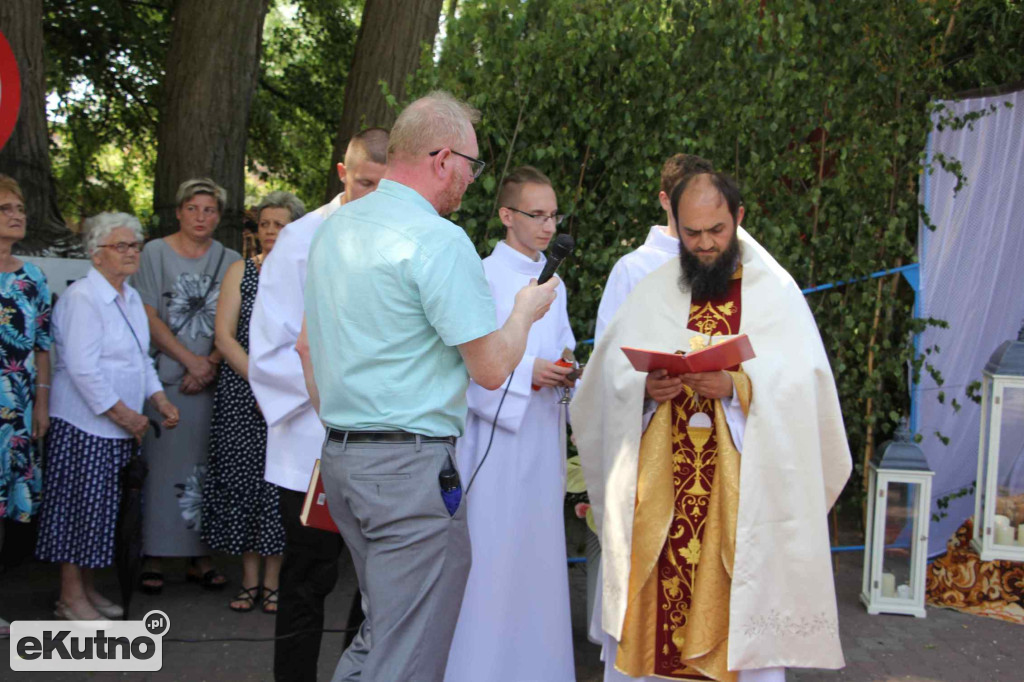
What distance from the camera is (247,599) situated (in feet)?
17.4

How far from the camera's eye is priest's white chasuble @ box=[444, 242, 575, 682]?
4.06m

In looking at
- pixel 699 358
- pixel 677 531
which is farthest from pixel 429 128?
pixel 677 531

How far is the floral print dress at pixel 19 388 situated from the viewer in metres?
4.73

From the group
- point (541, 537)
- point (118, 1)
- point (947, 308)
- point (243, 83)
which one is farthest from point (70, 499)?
point (118, 1)

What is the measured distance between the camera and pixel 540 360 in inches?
161

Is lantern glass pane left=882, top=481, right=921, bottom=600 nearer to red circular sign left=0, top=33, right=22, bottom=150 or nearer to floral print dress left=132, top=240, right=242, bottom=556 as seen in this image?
floral print dress left=132, top=240, right=242, bottom=556

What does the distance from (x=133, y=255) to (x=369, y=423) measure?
2882 millimetres

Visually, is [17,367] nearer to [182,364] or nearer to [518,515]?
[182,364]

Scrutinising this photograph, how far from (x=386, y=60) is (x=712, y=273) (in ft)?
12.1

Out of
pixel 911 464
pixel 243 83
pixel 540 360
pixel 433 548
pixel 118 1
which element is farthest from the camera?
pixel 118 1

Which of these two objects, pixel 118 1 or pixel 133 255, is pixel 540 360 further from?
pixel 118 1

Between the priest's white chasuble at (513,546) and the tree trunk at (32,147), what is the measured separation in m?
3.26

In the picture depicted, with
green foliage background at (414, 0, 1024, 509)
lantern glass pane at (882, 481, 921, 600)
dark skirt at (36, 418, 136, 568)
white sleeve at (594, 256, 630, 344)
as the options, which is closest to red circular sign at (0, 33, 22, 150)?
dark skirt at (36, 418, 136, 568)

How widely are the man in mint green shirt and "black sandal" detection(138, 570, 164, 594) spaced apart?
303 cm
